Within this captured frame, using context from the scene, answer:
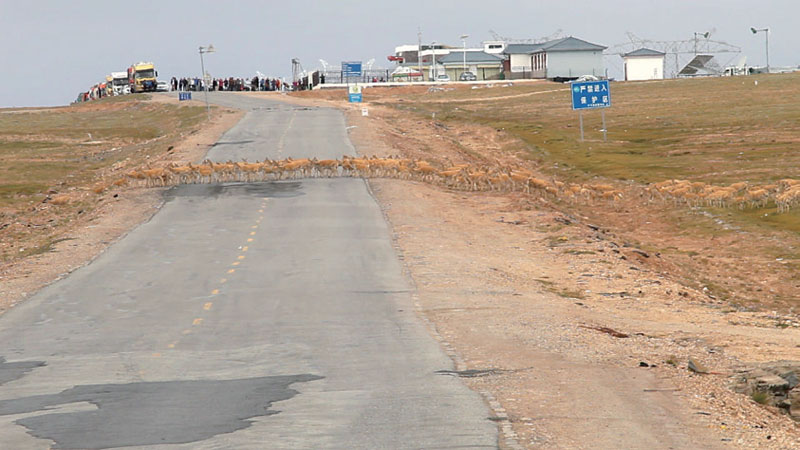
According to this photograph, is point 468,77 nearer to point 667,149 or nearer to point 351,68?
point 351,68

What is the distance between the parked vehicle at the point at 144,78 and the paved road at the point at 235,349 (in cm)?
9812

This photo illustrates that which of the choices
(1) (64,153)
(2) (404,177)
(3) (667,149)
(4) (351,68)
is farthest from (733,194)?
(4) (351,68)

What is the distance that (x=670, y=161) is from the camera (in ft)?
208

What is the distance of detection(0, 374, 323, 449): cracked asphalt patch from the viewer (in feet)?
41.9

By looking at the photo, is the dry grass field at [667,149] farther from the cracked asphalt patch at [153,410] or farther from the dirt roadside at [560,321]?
the cracked asphalt patch at [153,410]

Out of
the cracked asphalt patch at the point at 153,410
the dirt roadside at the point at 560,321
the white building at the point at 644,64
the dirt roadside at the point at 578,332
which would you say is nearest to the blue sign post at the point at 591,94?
the dirt roadside at the point at 560,321

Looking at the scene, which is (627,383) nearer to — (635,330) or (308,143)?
(635,330)

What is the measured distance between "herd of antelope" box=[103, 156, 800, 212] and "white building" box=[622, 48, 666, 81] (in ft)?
350

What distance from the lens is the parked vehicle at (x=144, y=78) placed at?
132m

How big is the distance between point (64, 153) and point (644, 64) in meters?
98.7

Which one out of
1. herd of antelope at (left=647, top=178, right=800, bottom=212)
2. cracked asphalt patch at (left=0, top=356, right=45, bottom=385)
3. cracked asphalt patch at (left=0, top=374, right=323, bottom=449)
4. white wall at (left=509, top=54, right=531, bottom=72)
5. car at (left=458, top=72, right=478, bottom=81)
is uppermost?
white wall at (left=509, top=54, right=531, bottom=72)

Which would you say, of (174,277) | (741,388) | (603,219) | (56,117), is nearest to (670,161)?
(603,219)

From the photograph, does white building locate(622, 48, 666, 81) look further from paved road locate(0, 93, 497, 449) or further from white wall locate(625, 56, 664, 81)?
paved road locate(0, 93, 497, 449)

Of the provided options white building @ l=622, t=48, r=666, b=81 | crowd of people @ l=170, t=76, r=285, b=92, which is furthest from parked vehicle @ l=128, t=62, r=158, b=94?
white building @ l=622, t=48, r=666, b=81
